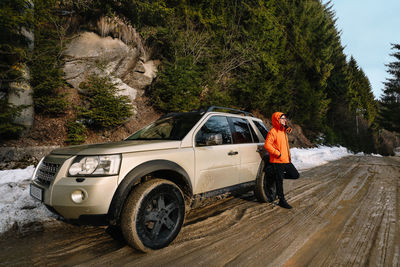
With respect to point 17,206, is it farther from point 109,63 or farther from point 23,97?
point 109,63

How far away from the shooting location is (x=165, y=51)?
12.5 metres

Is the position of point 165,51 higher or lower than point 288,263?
higher

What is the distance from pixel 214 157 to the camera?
3.15 metres

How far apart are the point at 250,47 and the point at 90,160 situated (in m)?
15.3

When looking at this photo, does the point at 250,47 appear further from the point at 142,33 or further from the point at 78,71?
the point at 78,71

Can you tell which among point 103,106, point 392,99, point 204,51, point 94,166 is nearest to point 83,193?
point 94,166

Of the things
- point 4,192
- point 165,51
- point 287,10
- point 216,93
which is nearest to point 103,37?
point 165,51

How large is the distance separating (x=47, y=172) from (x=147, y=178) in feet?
3.85

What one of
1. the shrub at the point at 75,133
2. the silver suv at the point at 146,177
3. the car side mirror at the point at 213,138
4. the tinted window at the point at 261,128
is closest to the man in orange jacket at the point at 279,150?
the tinted window at the point at 261,128

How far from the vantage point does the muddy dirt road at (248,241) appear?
228cm

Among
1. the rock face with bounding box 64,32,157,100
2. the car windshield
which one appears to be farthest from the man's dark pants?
the rock face with bounding box 64,32,157,100

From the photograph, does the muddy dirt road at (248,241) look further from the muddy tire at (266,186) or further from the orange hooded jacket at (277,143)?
the orange hooded jacket at (277,143)

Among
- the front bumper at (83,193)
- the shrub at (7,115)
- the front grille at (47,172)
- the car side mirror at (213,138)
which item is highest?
the shrub at (7,115)

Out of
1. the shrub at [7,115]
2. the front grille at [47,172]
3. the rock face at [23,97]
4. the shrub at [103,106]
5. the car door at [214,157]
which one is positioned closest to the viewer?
the front grille at [47,172]
